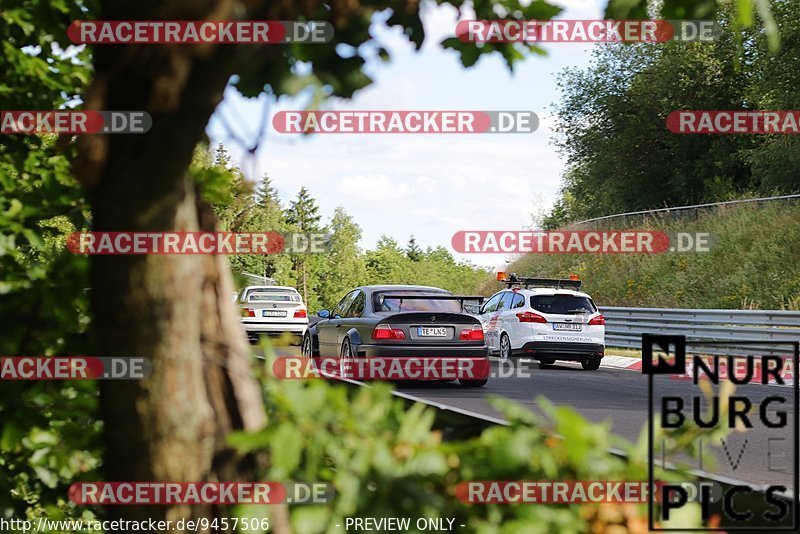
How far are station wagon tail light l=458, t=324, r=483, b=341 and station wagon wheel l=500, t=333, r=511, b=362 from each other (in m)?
6.66

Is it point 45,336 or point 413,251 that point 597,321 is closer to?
point 45,336

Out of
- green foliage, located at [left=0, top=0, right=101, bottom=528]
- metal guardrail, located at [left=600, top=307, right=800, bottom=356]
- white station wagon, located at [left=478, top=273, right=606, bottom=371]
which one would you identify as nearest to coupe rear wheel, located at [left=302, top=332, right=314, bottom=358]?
white station wagon, located at [left=478, top=273, right=606, bottom=371]

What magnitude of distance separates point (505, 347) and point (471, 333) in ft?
23.3

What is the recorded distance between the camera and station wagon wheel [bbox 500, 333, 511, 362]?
72.3 feet

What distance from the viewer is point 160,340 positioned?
2.59 metres

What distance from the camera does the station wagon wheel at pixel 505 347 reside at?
72.3ft

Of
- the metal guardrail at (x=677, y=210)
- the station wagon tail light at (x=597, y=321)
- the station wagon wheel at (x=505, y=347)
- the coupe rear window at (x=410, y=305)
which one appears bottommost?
the station wagon wheel at (x=505, y=347)

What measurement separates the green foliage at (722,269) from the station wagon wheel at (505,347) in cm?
842

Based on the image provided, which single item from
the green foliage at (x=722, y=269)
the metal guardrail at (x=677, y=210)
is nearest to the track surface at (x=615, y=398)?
the green foliage at (x=722, y=269)

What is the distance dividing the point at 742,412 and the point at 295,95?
1.59 m

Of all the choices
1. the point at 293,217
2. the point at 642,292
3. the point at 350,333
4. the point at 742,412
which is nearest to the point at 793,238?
the point at 642,292

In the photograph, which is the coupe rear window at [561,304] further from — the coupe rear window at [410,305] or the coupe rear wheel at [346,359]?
the coupe rear wheel at [346,359]

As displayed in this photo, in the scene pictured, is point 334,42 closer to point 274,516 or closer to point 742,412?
point 274,516

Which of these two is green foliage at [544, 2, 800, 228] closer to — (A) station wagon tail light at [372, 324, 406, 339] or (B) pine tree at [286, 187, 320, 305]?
(A) station wagon tail light at [372, 324, 406, 339]
